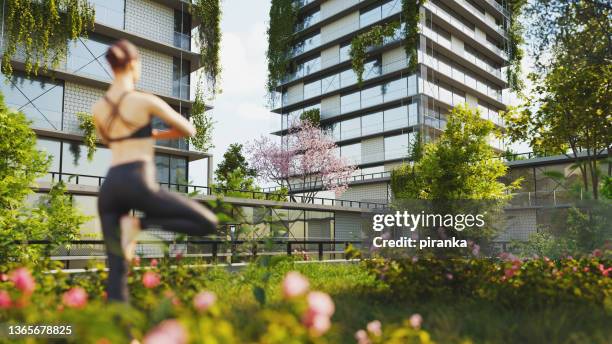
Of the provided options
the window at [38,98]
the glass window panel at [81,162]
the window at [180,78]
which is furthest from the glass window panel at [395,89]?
the window at [38,98]

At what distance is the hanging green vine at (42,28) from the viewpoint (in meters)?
20.0

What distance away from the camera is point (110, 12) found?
24.3 m

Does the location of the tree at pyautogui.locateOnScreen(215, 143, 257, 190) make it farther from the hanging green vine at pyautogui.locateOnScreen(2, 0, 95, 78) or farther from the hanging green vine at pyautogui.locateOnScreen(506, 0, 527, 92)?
the hanging green vine at pyautogui.locateOnScreen(506, 0, 527, 92)

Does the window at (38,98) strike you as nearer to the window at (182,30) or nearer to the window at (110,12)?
the window at (110,12)

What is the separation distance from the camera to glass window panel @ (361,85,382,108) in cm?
4288

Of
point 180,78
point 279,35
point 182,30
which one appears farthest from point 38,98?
point 279,35

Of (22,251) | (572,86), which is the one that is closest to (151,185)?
(22,251)

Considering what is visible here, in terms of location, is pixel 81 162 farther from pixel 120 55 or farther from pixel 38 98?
pixel 120 55

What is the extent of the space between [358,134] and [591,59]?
31480mm

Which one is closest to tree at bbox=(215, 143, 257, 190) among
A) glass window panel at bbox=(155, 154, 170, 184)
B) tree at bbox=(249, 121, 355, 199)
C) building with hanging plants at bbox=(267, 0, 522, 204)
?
tree at bbox=(249, 121, 355, 199)

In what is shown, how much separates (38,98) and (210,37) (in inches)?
363

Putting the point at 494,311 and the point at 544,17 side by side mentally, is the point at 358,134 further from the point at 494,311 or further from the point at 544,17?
the point at 494,311

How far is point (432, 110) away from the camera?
1628 inches

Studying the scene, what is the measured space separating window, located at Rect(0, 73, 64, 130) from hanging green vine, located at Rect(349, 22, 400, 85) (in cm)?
2584
